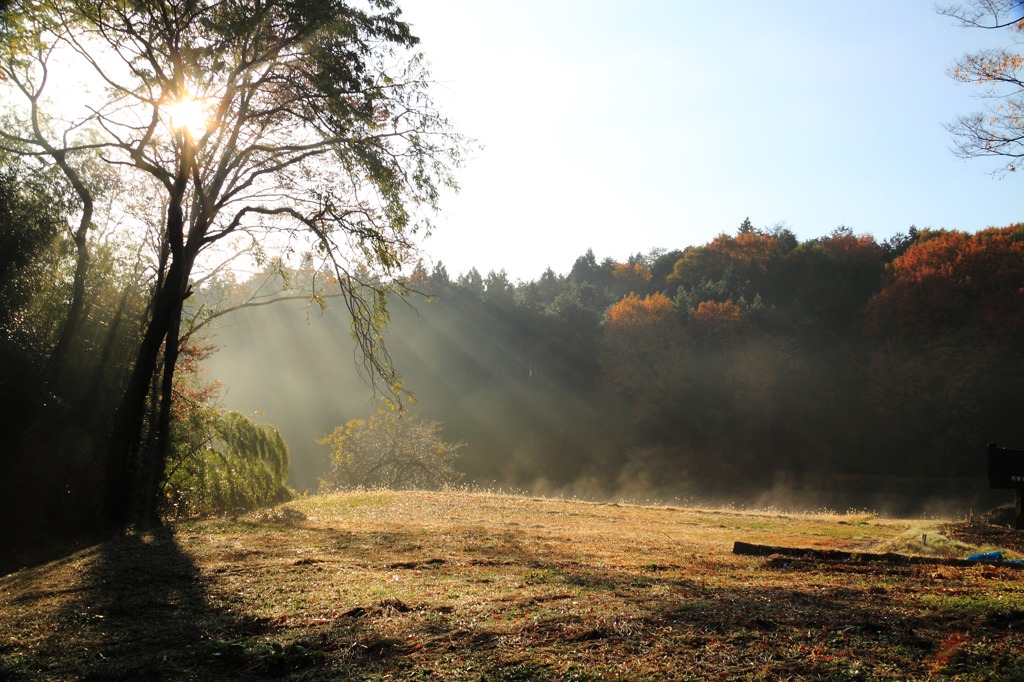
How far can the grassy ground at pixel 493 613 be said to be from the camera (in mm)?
4203

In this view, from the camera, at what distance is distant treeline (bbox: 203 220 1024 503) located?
45.2 meters

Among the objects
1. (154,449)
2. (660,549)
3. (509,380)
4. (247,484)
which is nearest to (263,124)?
(154,449)

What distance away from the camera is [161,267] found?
1426cm

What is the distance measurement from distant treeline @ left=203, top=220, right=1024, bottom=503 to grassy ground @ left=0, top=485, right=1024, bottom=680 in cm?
3247

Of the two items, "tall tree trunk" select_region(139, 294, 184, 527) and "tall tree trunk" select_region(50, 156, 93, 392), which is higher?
"tall tree trunk" select_region(50, 156, 93, 392)

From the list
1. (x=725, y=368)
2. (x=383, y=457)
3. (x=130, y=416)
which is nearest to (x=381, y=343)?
(x=130, y=416)

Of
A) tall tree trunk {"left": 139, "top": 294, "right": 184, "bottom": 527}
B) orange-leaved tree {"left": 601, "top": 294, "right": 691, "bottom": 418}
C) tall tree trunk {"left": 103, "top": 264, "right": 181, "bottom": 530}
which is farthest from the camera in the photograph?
orange-leaved tree {"left": 601, "top": 294, "right": 691, "bottom": 418}

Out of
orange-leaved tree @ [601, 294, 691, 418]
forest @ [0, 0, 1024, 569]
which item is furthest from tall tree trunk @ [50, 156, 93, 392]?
orange-leaved tree @ [601, 294, 691, 418]

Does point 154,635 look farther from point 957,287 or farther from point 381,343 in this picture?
point 957,287

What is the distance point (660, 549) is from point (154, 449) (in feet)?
31.8

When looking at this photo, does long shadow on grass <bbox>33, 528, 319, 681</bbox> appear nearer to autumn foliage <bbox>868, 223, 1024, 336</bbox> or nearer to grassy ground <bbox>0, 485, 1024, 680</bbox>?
grassy ground <bbox>0, 485, 1024, 680</bbox>

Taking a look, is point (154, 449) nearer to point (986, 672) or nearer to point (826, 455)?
point (986, 672)

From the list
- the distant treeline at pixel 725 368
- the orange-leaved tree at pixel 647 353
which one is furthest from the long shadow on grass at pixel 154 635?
the orange-leaved tree at pixel 647 353

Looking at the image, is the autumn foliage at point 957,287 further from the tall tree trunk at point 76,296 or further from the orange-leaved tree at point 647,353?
the tall tree trunk at point 76,296
